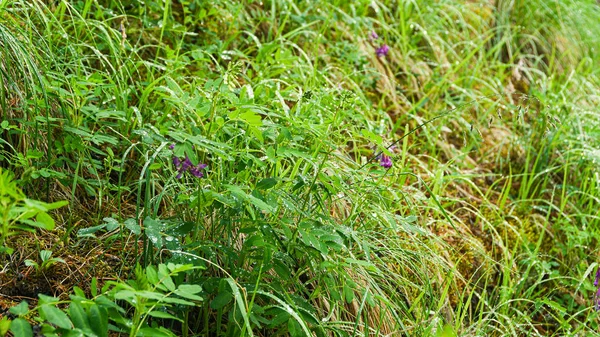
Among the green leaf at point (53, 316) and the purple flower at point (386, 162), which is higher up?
the green leaf at point (53, 316)

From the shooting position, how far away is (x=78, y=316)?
1.46 m

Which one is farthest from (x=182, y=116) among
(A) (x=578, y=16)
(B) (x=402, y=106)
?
(A) (x=578, y=16)

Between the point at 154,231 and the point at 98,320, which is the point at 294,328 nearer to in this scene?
the point at 154,231

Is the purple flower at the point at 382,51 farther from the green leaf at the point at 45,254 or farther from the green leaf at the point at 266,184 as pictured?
the green leaf at the point at 45,254

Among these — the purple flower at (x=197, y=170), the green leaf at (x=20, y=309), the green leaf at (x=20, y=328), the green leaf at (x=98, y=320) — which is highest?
the green leaf at (x=20, y=309)

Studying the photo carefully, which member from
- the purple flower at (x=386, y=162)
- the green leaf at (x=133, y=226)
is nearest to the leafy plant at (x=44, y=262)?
the green leaf at (x=133, y=226)

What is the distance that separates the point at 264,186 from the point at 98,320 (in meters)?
0.59

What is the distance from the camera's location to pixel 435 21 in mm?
4211

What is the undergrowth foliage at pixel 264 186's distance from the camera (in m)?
1.87

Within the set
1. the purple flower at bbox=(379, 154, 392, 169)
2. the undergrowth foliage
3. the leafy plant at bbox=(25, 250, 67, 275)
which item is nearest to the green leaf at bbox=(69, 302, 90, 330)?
the undergrowth foliage

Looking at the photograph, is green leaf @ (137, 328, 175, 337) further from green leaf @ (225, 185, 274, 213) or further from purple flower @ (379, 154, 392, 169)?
purple flower @ (379, 154, 392, 169)

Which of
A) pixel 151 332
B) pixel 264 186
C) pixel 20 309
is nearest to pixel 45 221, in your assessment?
pixel 20 309

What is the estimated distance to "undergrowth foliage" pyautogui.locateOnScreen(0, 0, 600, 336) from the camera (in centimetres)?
187

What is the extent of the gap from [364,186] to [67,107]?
3.23 ft
